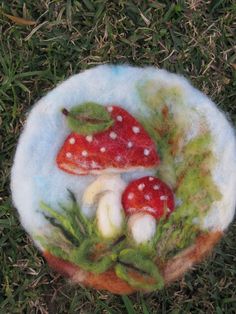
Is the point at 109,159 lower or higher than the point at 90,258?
higher

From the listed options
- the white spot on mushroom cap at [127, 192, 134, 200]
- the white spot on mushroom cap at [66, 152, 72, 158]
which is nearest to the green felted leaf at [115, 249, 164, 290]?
the white spot on mushroom cap at [127, 192, 134, 200]

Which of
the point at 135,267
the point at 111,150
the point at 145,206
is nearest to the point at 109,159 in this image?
the point at 111,150

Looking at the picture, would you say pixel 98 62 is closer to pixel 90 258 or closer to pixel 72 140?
pixel 72 140

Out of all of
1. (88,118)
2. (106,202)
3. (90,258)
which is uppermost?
(88,118)

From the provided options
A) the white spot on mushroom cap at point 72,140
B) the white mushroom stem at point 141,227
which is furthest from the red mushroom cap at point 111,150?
the white mushroom stem at point 141,227

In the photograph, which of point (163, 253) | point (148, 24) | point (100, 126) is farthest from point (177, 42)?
point (163, 253)

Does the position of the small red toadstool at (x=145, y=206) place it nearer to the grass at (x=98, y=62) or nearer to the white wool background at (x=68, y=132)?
the white wool background at (x=68, y=132)

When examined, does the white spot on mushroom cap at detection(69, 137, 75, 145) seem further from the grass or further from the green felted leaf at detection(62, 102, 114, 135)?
the grass

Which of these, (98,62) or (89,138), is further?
(98,62)
